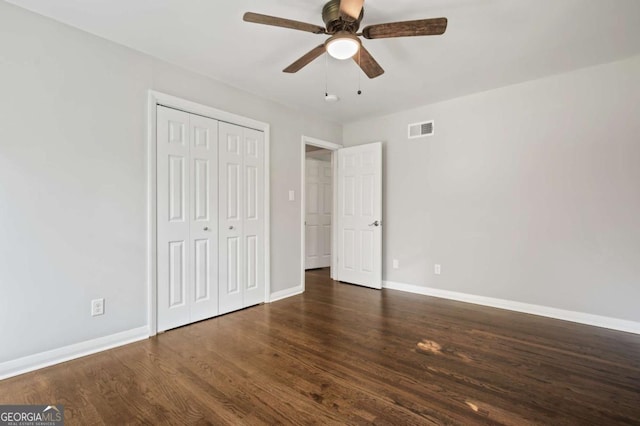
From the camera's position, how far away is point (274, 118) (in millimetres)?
3799

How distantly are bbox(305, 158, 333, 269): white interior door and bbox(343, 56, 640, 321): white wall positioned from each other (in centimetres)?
198

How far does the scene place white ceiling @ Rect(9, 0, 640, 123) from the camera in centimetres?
206

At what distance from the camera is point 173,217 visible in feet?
9.30

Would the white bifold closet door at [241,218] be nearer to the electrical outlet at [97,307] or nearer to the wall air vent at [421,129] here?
the electrical outlet at [97,307]

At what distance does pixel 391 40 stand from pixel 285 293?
3.13 m

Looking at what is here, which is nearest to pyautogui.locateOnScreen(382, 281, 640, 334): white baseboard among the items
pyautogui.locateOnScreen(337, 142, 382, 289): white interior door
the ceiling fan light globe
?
pyautogui.locateOnScreen(337, 142, 382, 289): white interior door

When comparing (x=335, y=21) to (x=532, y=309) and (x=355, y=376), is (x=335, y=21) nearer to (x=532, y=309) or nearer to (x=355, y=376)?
(x=355, y=376)

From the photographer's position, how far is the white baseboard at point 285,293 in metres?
3.77

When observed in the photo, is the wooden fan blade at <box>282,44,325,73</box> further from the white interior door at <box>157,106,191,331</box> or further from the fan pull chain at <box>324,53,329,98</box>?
the white interior door at <box>157,106,191,331</box>

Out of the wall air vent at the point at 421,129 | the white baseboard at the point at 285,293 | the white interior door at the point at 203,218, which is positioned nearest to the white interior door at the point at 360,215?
the wall air vent at the point at 421,129

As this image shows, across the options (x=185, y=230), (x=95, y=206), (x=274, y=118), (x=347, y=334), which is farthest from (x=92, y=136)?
(x=347, y=334)

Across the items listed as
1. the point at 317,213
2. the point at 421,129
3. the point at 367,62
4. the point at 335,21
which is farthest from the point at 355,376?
the point at 317,213

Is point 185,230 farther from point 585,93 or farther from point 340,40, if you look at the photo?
point 585,93

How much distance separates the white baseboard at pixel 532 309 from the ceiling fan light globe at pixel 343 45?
3231 mm
